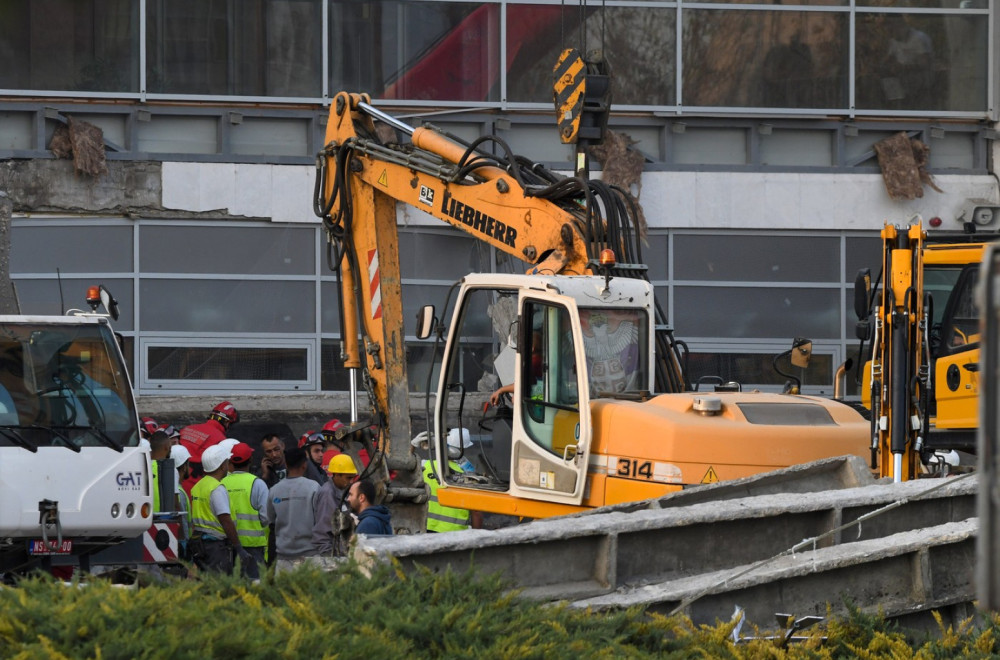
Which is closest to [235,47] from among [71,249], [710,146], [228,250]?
[228,250]

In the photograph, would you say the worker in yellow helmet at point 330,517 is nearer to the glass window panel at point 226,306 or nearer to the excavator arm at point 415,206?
the excavator arm at point 415,206

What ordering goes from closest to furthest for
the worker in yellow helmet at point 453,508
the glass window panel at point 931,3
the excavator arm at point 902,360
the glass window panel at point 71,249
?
the excavator arm at point 902,360 < the worker in yellow helmet at point 453,508 < the glass window panel at point 71,249 < the glass window panel at point 931,3

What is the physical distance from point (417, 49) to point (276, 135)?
2227 mm

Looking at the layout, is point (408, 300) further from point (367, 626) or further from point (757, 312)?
point (367, 626)

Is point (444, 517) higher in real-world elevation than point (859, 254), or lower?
lower

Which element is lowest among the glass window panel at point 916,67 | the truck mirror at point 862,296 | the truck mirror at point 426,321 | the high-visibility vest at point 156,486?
the high-visibility vest at point 156,486

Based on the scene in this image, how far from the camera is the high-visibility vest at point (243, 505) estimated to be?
11.9 meters

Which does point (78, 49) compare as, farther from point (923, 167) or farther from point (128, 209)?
point (923, 167)

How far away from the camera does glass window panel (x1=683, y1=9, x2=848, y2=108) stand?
2033cm

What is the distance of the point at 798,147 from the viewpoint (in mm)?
20531

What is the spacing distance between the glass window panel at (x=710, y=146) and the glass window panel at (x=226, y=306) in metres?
5.42

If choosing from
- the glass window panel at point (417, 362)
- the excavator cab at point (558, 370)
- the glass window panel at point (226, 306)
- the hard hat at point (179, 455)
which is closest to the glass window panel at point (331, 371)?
the glass window panel at point (226, 306)

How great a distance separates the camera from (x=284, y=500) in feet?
38.0

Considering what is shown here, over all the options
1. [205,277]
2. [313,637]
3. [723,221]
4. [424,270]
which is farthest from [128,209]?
[313,637]
